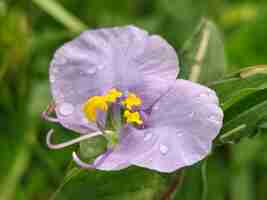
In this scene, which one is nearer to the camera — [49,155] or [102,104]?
[102,104]

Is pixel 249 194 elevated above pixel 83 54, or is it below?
below

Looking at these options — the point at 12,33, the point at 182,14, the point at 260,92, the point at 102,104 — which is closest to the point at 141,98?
the point at 102,104

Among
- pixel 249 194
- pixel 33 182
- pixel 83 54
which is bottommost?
pixel 249 194

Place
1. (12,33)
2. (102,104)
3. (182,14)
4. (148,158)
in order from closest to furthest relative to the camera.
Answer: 1. (148,158)
2. (102,104)
3. (12,33)
4. (182,14)

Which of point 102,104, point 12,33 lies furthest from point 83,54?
point 12,33

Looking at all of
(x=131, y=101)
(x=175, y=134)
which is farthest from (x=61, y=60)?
(x=175, y=134)

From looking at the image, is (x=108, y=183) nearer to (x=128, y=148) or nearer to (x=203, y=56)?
(x=128, y=148)

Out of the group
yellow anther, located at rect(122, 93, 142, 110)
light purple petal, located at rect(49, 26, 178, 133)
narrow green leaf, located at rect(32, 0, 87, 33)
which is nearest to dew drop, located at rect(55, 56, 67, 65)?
light purple petal, located at rect(49, 26, 178, 133)

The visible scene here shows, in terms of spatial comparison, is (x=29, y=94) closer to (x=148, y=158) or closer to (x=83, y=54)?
(x=83, y=54)

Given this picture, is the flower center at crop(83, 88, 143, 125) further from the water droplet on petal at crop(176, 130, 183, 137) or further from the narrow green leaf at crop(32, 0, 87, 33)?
the narrow green leaf at crop(32, 0, 87, 33)

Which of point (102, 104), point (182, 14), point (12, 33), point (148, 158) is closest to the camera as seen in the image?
point (148, 158)
